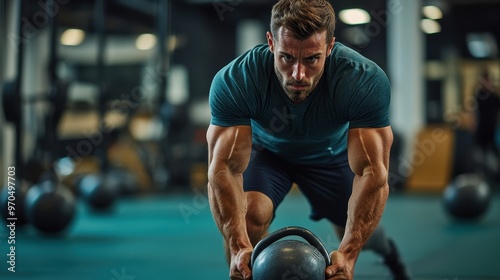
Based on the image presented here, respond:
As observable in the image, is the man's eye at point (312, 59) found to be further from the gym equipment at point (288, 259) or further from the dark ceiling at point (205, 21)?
the dark ceiling at point (205, 21)

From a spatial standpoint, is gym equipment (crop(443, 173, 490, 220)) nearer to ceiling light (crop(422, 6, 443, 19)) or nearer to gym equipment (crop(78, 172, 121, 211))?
gym equipment (crop(78, 172, 121, 211))

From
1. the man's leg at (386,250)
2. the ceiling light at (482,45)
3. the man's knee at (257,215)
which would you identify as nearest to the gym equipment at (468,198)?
the man's leg at (386,250)

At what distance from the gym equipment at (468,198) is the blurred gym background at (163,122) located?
0.03ft

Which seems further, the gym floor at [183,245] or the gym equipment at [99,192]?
the gym equipment at [99,192]

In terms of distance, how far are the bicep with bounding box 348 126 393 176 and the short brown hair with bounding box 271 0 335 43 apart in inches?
13.2

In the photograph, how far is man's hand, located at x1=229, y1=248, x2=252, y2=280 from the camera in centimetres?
→ 199

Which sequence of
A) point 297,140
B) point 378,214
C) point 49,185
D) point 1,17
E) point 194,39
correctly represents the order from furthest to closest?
1. point 194,39
2. point 1,17
3. point 49,185
4. point 297,140
5. point 378,214

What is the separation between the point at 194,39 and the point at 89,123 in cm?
224

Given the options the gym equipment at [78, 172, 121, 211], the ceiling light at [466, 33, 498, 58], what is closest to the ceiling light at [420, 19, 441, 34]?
the ceiling light at [466, 33, 498, 58]

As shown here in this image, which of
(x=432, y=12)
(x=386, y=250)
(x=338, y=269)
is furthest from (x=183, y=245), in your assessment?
(x=432, y=12)

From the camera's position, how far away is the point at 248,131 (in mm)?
2244

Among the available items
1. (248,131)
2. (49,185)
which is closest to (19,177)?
(49,185)

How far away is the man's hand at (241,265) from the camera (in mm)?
1992

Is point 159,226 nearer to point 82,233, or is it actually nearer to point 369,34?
point 82,233
